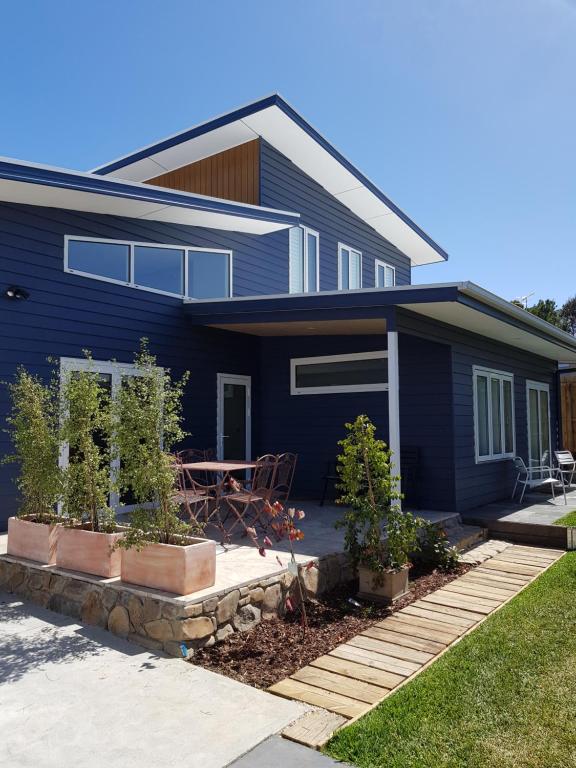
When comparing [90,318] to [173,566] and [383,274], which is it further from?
[383,274]

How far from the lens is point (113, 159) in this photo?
10.3 meters

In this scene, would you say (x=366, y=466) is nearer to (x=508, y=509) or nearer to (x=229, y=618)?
(x=229, y=618)

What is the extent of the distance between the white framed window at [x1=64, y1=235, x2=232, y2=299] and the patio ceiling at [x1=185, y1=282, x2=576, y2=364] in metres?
0.50

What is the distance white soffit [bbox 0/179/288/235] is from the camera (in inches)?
229

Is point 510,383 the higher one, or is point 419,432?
point 510,383

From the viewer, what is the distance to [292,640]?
12.9 ft

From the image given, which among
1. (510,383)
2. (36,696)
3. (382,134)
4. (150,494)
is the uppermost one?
(382,134)

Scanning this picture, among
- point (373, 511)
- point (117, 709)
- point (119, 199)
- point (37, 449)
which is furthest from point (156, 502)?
point (119, 199)

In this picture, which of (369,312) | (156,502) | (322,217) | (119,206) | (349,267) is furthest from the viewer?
(349,267)

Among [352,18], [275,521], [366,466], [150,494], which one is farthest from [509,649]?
[352,18]

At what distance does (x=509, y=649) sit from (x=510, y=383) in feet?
21.8

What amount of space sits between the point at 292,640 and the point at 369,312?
3.43 metres

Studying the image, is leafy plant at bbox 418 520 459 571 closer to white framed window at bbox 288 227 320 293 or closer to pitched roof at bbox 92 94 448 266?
white framed window at bbox 288 227 320 293

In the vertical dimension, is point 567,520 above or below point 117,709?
above
